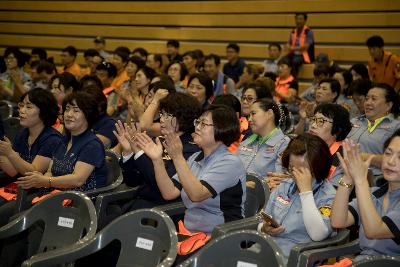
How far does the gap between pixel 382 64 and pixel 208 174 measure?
5.61 m

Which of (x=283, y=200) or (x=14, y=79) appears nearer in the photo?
(x=283, y=200)

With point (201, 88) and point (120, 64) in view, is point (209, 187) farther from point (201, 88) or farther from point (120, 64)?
point (120, 64)

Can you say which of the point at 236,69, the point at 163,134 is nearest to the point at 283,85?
the point at 236,69

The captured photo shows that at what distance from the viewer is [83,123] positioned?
Answer: 425cm

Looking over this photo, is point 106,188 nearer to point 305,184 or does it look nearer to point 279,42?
point 305,184

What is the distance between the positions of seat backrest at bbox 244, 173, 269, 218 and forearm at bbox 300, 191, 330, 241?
67 cm

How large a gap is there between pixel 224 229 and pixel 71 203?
100cm

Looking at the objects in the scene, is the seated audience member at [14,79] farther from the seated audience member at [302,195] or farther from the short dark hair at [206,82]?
the seated audience member at [302,195]

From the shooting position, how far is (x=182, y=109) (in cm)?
393

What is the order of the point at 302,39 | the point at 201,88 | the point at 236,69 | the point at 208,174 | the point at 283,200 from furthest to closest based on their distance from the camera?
the point at 236,69, the point at 302,39, the point at 201,88, the point at 208,174, the point at 283,200

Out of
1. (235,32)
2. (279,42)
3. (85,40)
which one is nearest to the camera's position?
(279,42)

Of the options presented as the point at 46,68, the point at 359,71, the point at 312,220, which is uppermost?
the point at 359,71

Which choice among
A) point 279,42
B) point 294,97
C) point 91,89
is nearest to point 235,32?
point 279,42

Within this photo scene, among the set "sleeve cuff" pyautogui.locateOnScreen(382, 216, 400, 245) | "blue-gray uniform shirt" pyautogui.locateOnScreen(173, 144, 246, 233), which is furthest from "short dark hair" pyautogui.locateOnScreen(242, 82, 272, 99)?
"sleeve cuff" pyautogui.locateOnScreen(382, 216, 400, 245)
